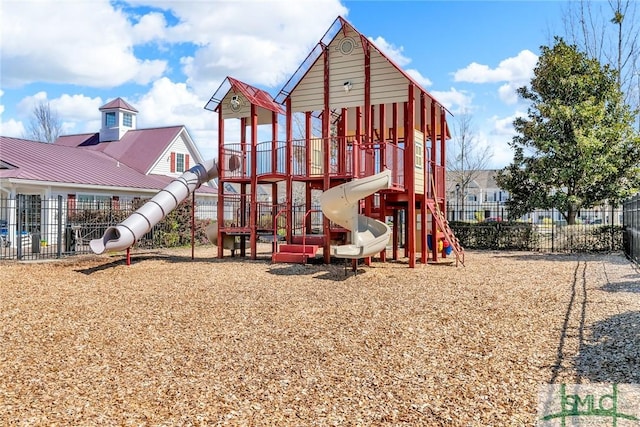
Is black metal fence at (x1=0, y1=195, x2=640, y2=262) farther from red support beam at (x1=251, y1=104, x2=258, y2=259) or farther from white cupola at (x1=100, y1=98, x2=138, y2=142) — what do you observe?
white cupola at (x1=100, y1=98, x2=138, y2=142)

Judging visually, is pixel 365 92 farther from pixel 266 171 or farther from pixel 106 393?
pixel 106 393

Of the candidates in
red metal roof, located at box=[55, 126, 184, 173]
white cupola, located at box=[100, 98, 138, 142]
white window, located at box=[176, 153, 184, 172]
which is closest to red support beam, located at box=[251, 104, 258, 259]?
red metal roof, located at box=[55, 126, 184, 173]

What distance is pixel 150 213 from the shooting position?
14.7m

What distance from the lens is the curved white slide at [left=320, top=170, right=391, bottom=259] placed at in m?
11.5

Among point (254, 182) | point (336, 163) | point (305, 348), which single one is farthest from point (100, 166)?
point (305, 348)

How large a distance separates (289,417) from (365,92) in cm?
1133

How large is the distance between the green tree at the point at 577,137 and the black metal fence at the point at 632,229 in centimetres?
166

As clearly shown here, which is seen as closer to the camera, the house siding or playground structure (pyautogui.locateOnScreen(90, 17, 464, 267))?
playground structure (pyautogui.locateOnScreen(90, 17, 464, 267))

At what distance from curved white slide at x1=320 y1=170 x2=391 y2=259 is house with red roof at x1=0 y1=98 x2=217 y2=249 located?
9.45 meters

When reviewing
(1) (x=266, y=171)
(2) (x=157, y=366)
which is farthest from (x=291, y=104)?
(2) (x=157, y=366)

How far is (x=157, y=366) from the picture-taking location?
5.91 meters

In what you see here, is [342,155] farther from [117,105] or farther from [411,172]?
[117,105]

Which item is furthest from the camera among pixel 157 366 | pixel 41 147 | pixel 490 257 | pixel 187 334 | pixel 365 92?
pixel 41 147

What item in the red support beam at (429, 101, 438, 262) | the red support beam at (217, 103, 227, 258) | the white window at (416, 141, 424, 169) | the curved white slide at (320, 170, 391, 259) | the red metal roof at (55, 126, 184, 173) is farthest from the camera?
the red metal roof at (55, 126, 184, 173)
